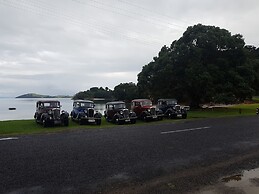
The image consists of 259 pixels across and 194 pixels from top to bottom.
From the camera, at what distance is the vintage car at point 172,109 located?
28781 mm

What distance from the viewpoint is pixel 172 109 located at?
96.0ft

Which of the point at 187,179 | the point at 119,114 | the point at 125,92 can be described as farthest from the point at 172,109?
the point at 125,92

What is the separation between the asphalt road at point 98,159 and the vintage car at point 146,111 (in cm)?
1325

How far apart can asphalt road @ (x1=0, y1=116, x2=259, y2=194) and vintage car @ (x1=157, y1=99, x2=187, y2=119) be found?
594 inches

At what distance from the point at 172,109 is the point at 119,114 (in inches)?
268

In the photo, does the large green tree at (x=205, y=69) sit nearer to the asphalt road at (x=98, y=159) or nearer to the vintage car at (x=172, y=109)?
the vintage car at (x=172, y=109)

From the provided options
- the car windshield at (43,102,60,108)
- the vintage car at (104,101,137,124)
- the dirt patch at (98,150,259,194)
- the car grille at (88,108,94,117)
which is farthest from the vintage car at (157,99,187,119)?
the dirt patch at (98,150,259,194)

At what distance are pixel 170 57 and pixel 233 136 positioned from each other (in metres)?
27.3

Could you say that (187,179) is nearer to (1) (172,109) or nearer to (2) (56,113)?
(2) (56,113)

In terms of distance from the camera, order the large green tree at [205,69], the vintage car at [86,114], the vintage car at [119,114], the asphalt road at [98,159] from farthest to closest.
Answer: the large green tree at [205,69]
the vintage car at [119,114]
the vintage car at [86,114]
the asphalt road at [98,159]

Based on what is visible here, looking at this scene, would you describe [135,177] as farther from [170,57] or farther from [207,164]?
[170,57]

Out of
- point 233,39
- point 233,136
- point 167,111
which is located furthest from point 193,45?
point 233,136

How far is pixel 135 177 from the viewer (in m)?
7.06

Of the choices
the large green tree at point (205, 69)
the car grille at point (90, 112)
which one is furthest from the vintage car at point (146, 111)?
the large green tree at point (205, 69)
